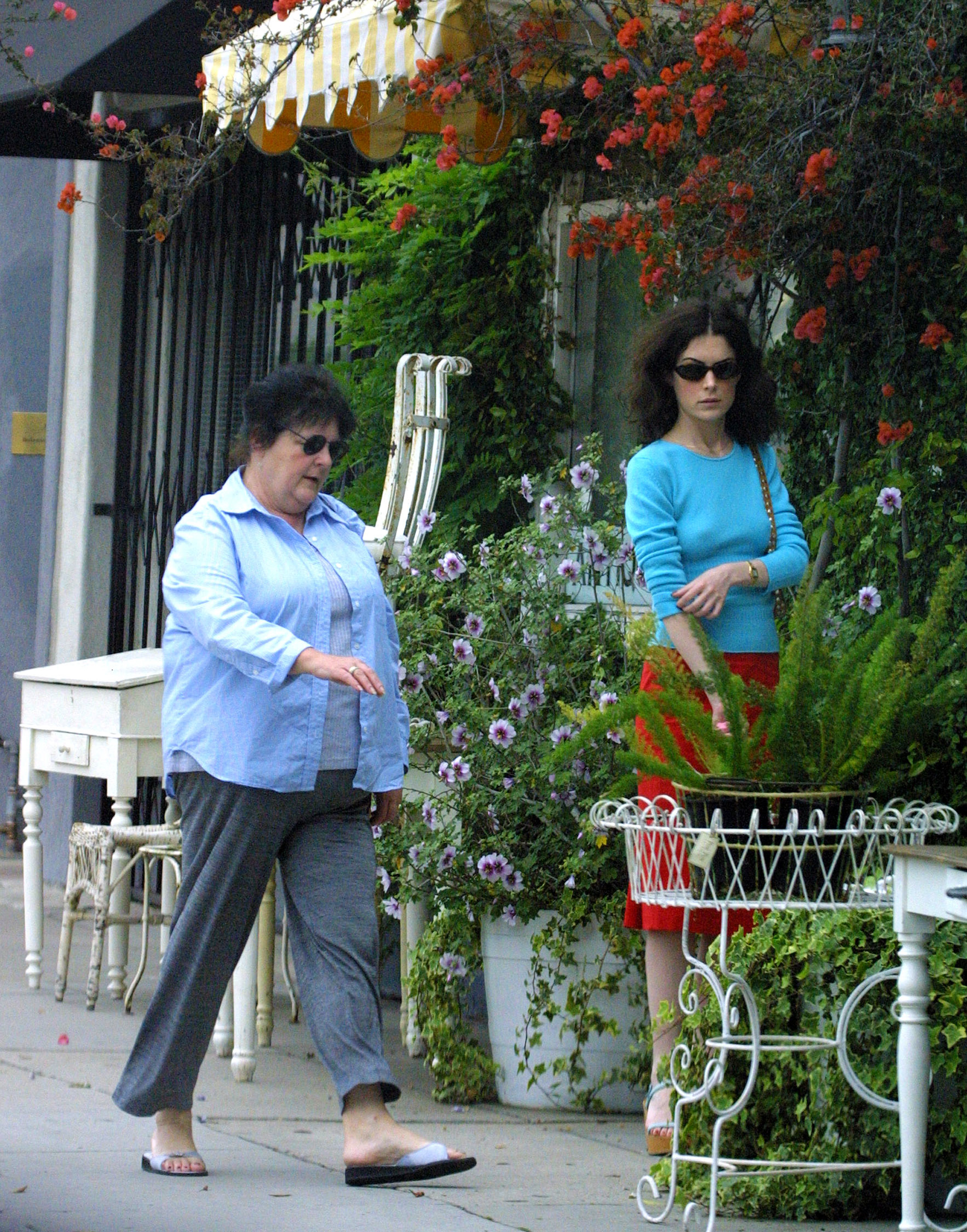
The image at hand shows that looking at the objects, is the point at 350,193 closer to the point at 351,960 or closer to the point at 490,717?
the point at 490,717

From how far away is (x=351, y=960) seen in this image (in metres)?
4.23

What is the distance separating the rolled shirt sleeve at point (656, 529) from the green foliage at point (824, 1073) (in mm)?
752

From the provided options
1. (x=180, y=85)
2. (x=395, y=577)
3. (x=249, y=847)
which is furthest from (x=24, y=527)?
(x=249, y=847)

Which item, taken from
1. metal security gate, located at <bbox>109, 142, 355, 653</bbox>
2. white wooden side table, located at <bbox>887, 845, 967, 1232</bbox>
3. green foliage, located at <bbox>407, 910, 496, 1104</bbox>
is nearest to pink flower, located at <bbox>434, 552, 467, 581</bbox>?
green foliage, located at <bbox>407, 910, 496, 1104</bbox>

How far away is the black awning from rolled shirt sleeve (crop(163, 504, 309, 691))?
380cm

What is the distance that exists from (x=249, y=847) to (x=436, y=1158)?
764mm

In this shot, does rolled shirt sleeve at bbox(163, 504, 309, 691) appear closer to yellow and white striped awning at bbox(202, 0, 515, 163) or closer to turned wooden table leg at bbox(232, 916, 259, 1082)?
turned wooden table leg at bbox(232, 916, 259, 1082)

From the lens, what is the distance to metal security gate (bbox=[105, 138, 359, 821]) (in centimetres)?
831

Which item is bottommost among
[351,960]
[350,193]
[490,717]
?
[351,960]

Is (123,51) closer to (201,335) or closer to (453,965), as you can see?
(201,335)

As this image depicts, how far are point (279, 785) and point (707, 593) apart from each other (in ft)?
3.27

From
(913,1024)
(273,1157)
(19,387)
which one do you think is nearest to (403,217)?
(273,1157)

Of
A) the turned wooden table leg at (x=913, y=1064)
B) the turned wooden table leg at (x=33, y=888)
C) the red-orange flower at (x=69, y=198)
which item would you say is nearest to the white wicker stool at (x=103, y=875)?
the turned wooden table leg at (x=33, y=888)

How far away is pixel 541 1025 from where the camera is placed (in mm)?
5070
